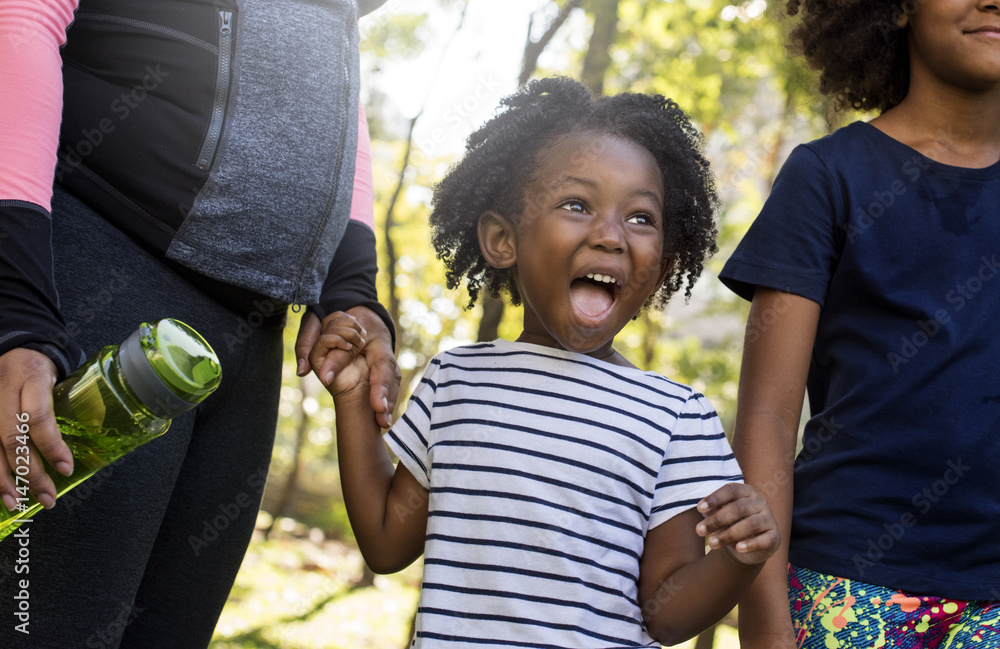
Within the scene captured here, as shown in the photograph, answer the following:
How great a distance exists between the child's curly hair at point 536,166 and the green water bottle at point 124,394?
902 millimetres

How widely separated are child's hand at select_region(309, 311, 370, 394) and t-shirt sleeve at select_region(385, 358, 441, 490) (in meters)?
0.11

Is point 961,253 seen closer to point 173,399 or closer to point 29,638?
point 173,399

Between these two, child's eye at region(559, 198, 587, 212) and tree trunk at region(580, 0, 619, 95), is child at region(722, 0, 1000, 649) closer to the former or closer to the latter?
child's eye at region(559, 198, 587, 212)

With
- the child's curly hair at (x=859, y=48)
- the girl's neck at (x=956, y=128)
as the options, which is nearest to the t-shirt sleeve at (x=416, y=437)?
the girl's neck at (x=956, y=128)

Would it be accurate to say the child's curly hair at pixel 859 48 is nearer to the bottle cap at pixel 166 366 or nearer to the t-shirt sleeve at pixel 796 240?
the t-shirt sleeve at pixel 796 240

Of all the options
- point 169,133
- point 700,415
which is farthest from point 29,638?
point 700,415

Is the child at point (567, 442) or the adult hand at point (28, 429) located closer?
the adult hand at point (28, 429)

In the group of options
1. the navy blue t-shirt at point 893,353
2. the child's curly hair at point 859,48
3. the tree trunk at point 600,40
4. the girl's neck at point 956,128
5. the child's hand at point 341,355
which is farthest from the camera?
the tree trunk at point 600,40

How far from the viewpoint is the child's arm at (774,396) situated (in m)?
1.80

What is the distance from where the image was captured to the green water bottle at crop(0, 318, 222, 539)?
1.28m

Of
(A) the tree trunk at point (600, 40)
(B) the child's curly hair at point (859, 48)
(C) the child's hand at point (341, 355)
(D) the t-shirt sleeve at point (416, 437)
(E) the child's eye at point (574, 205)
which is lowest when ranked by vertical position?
(D) the t-shirt sleeve at point (416, 437)

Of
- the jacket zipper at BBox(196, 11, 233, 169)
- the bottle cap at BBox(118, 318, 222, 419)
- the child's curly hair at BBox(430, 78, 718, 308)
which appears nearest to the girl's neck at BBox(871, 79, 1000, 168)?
the child's curly hair at BBox(430, 78, 718, 308)

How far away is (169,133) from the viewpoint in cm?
164

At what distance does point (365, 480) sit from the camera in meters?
1.87
